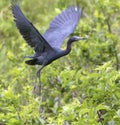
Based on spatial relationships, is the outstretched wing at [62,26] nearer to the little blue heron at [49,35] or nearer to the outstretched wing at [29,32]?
the little blue heron at [49,35]

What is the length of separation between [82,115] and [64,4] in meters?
4.76

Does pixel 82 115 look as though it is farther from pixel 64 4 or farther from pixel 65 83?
pixel 64 4

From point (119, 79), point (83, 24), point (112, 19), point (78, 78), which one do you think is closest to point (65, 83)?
point (78, 78)

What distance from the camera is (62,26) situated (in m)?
7.89

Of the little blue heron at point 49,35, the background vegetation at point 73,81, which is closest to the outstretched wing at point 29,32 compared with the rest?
the little blue heron at point 49,35

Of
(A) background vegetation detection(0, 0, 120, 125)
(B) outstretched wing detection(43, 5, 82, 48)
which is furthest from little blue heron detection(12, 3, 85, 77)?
(A) background vegetation detection(0, 0, 120, 125)

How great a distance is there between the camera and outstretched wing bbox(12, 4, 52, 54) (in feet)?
21.5

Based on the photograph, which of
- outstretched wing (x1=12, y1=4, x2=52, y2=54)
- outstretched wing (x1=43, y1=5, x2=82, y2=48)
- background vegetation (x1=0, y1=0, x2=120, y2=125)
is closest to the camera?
background vegetation (x1=0, y1=0, x2=120, y2=125)

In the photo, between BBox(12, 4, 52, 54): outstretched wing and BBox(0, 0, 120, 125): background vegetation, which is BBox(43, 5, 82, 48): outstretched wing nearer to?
BBox(0, 0, 120, 125): background vegetation

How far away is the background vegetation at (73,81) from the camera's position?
5332 mm

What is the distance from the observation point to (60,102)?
709 cm

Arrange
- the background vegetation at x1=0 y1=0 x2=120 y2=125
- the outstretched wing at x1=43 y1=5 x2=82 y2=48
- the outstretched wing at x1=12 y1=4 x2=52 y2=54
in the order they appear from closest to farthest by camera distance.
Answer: the background vegetation at x1=0 y1=0 x2=120 y2=125, the outstretched wing at x1=12 y1=4 x2=52 y2=54, the outstretched wing at x1=43 y1=5 x2=82 y2=48

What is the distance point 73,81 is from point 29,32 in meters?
0.97

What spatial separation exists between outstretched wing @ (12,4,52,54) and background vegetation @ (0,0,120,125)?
0.93 ft
